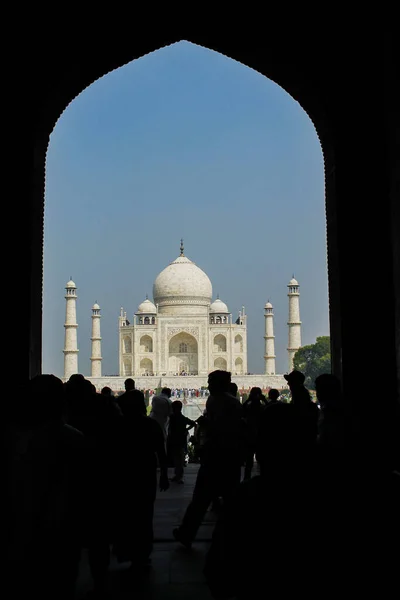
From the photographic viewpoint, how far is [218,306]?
40781 mm

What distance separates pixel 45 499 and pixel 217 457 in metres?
1.71

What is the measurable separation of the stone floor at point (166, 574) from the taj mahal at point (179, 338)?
32746mm

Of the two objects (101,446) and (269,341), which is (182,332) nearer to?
(269,341)

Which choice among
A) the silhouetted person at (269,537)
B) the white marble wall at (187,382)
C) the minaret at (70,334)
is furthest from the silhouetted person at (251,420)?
the minaret at (70,334)

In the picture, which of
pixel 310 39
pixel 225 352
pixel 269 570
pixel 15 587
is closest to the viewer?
pixel 269 570

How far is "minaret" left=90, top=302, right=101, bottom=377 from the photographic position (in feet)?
127

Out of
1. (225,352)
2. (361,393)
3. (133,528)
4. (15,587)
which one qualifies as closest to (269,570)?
(15,587)

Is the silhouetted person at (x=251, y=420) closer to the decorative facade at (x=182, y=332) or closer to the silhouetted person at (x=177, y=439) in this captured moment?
the silhouetted person at (x=177, y=439)

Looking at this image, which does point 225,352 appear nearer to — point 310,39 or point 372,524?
point 310,39

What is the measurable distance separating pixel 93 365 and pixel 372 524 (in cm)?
3765

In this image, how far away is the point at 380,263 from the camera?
488 centimetres

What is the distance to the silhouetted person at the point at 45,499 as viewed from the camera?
2.02 meters

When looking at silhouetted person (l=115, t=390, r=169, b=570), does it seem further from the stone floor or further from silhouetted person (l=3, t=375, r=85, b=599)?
silhouetted person (l=3, t=375, r=85, b=599)

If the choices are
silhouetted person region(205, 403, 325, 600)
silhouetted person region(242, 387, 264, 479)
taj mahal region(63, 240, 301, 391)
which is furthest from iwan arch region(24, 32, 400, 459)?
taj mahal region(63, 240, 301, 391)
